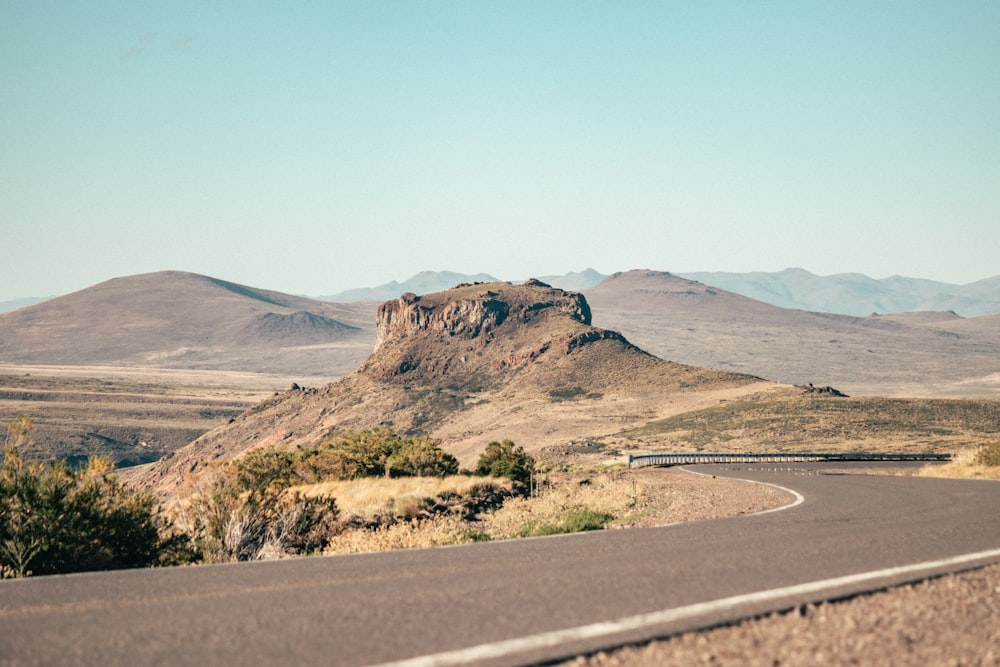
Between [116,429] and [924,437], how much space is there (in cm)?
11335

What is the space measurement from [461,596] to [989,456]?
2835 cm

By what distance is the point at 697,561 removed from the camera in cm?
950

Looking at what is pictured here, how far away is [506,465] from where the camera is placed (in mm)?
34938

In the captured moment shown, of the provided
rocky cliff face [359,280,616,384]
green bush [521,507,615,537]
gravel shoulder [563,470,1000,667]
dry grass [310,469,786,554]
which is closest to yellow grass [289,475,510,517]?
dry grass [310,469,786,554]

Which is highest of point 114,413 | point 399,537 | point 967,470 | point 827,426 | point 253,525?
point 253,525

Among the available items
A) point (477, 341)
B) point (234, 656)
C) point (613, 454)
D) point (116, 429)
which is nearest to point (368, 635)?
point (234, 656)

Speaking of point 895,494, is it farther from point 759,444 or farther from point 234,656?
point 759,444

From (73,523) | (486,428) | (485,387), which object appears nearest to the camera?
(73,523)

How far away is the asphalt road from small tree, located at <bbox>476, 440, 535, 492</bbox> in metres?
20.5

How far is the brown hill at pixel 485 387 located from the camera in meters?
90.0

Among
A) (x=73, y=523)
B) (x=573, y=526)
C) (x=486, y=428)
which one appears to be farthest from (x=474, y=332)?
(x=73, y=523)

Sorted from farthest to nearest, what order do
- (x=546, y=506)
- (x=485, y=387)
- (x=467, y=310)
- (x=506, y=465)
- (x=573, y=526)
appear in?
(x=467, y=310)
(x=485, y=387)
(x=506, y=465)
(x=546, y=506)
(x=573, y=526)

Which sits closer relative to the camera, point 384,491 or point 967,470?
point 384,491

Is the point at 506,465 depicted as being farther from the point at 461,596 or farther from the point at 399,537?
the point at 461,596
